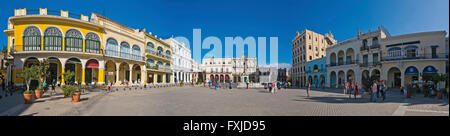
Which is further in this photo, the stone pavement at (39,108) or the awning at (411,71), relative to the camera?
the awning at (411,71)

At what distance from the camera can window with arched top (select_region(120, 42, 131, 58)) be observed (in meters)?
25.1

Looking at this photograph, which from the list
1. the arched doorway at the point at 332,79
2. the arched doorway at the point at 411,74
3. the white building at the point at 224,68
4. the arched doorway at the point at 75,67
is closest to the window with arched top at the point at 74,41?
the arched doorway at the point at 75,67

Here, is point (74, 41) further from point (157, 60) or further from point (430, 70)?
point (430, 70)

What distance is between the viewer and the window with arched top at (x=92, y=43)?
2082cm

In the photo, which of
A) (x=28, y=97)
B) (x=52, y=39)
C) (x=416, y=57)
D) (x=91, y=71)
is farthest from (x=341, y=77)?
(x=52, y=39)

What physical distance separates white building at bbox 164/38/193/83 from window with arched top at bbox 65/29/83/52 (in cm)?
2113

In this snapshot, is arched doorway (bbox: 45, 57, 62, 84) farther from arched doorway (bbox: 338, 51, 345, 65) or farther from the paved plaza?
arched doorway (bbox: 338, 51, 345, 65)

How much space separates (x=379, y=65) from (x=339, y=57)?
6.96 metres

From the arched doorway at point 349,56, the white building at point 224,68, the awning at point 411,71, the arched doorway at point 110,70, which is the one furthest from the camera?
the white building at point 224,68

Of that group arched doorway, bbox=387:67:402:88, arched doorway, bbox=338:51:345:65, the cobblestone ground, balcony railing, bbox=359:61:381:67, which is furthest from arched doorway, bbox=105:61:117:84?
arched doorway, bbox=387:67:402:88

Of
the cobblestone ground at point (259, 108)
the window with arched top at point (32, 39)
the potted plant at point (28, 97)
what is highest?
the window with arched top at point (32, 39)

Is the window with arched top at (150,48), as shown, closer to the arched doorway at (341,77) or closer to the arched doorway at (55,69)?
the arched doorway at (55,69)

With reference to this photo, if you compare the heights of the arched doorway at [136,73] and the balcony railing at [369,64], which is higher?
the balcony railing at [369,64]

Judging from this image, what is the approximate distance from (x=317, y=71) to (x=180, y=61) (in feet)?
115
